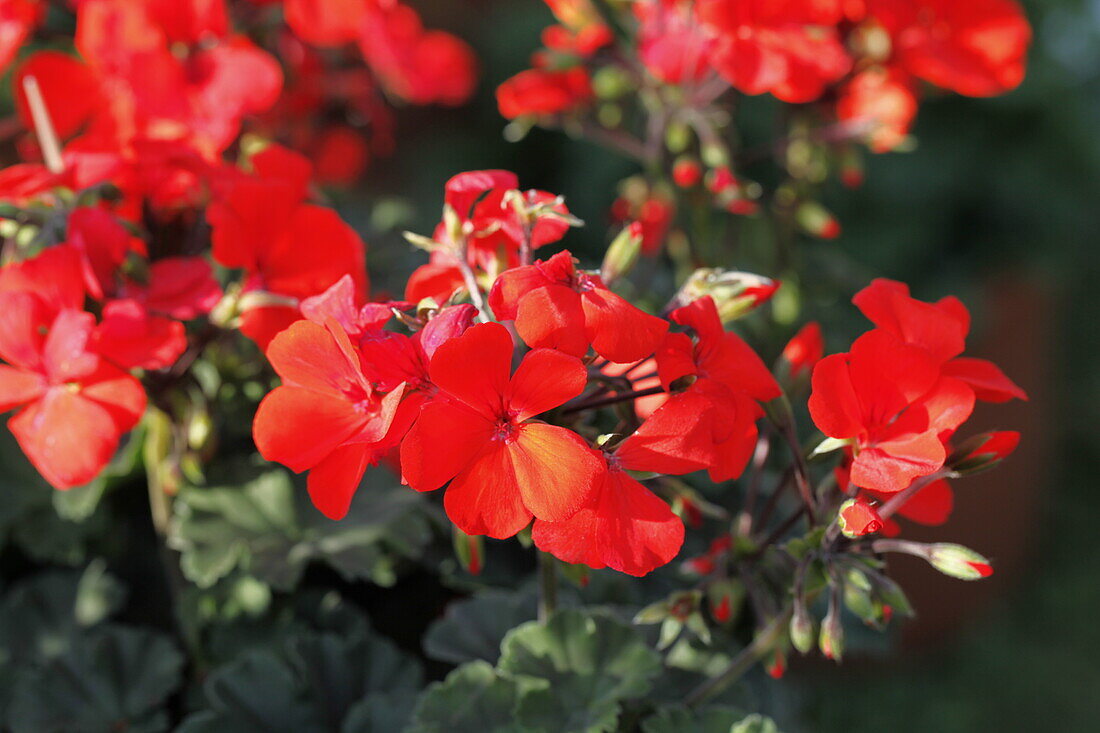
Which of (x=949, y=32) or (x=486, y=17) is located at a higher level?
(x=949, y=32)

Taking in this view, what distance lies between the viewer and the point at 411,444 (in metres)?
0.49

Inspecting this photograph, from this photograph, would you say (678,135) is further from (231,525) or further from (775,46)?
(231,525)

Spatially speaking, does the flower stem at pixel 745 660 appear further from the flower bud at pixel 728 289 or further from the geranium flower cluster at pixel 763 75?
the geranium flower cluster at pixel 763 75

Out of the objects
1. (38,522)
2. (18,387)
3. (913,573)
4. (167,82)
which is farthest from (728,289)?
(913,573)

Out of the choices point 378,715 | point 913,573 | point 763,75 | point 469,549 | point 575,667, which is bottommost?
point 913,573

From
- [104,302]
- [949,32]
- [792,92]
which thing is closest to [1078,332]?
[949,32]

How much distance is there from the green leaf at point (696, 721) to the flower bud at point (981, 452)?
0.76 feet

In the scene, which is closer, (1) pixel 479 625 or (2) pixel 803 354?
(2) pixel 803 354

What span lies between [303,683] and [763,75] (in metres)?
0.67

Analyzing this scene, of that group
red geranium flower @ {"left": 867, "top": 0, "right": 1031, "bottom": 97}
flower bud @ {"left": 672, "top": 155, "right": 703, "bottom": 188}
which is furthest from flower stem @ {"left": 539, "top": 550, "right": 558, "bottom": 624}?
red geranium flower @ {"left": 867, "top": 0, "right": 1031, "bottom": 97}

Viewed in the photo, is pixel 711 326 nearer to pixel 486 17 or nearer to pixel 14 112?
pixel 14 112

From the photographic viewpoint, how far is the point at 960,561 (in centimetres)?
57

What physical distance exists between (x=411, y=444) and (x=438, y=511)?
0.43 metres

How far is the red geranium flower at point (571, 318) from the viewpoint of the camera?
511 millimetres
